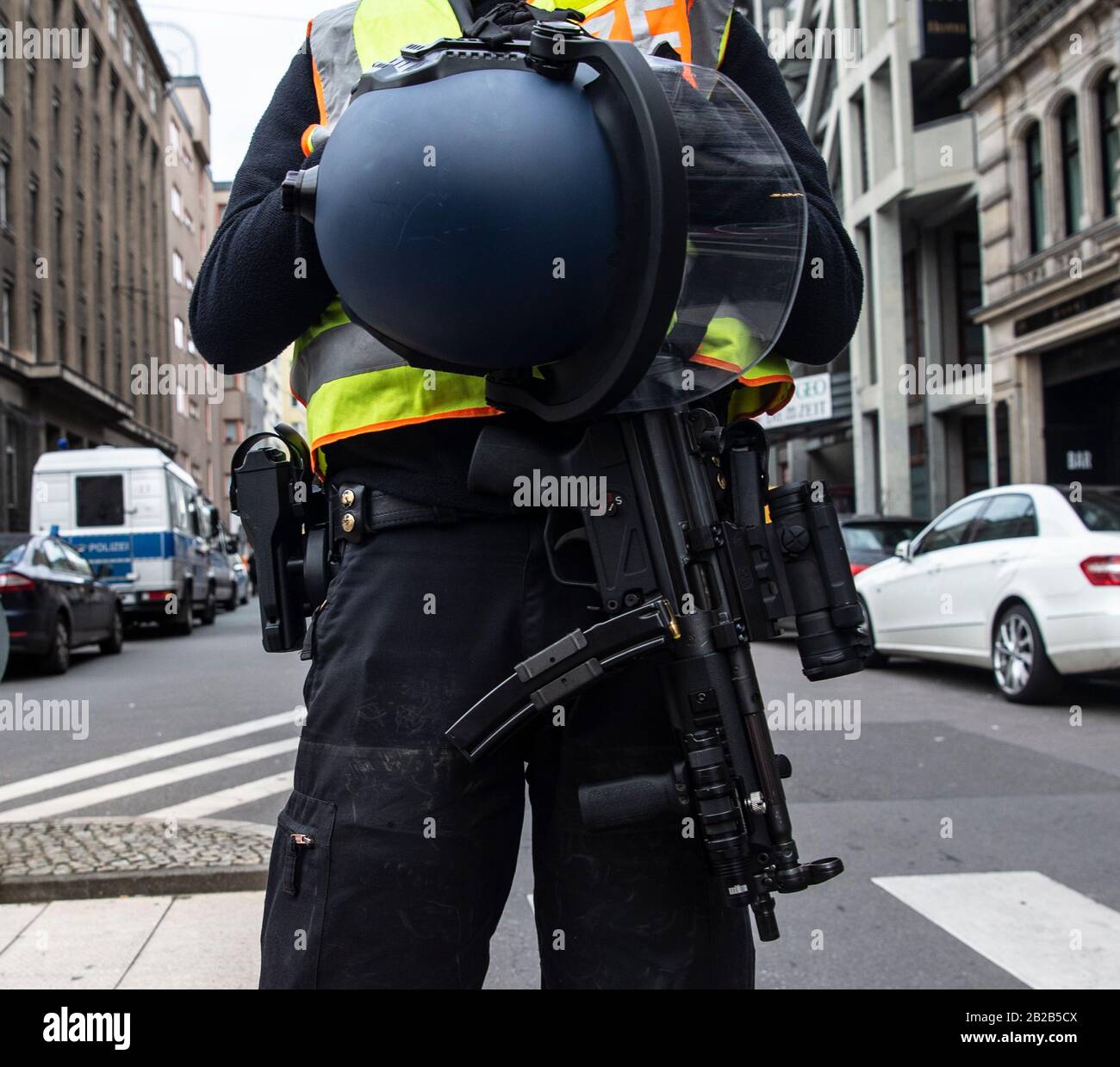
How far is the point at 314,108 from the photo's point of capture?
1.59 meters

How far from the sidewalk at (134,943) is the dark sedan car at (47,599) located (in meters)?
7.25

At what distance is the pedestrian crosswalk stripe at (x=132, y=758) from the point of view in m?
6.02

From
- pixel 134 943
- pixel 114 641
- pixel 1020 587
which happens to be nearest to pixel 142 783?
pixel 134 943

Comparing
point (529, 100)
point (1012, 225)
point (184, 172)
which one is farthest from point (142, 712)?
point (184, 172)

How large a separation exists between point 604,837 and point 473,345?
59 cm

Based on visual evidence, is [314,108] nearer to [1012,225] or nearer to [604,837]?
[604,837]

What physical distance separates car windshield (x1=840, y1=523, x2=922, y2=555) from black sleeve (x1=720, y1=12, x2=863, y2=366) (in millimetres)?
11024

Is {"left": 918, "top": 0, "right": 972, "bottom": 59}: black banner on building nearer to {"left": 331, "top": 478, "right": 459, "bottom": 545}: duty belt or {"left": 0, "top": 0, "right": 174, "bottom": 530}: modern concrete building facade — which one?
{"left": 0, "top": 0, "right": 174, "bottom": 530}: modern concrete building facade

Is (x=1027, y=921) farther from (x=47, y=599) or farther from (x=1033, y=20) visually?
(x=1033, y=20)

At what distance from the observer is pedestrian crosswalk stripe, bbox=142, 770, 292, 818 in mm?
5320

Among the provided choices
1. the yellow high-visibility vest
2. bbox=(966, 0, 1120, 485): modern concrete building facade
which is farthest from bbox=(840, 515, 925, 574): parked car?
the yellow high-visibility vest

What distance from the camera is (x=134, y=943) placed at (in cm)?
348

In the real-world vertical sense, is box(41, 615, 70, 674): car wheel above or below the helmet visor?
below

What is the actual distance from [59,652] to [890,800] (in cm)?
905
